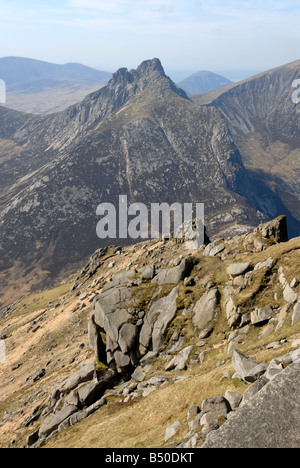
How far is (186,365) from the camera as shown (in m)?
34.1

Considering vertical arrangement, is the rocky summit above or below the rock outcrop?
below

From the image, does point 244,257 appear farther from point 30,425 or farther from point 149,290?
point 30,425

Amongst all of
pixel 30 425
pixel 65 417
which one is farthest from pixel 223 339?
pixel 30 425

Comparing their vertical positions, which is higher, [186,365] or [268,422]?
[268,422]

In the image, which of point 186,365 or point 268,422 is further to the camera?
point 186,365

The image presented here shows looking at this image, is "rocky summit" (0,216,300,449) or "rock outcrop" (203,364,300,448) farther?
"rocky summit" (0,216,300,449)

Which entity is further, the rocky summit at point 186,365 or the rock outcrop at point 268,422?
the rocky summit at point 186,365

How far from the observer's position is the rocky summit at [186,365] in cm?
1786

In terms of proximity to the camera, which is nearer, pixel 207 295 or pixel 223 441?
pixel 223 441

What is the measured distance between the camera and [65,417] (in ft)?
122

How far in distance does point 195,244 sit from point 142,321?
89.6 feet

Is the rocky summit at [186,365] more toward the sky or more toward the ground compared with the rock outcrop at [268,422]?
more toward the ground

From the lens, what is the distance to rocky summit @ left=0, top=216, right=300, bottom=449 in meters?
17.9
